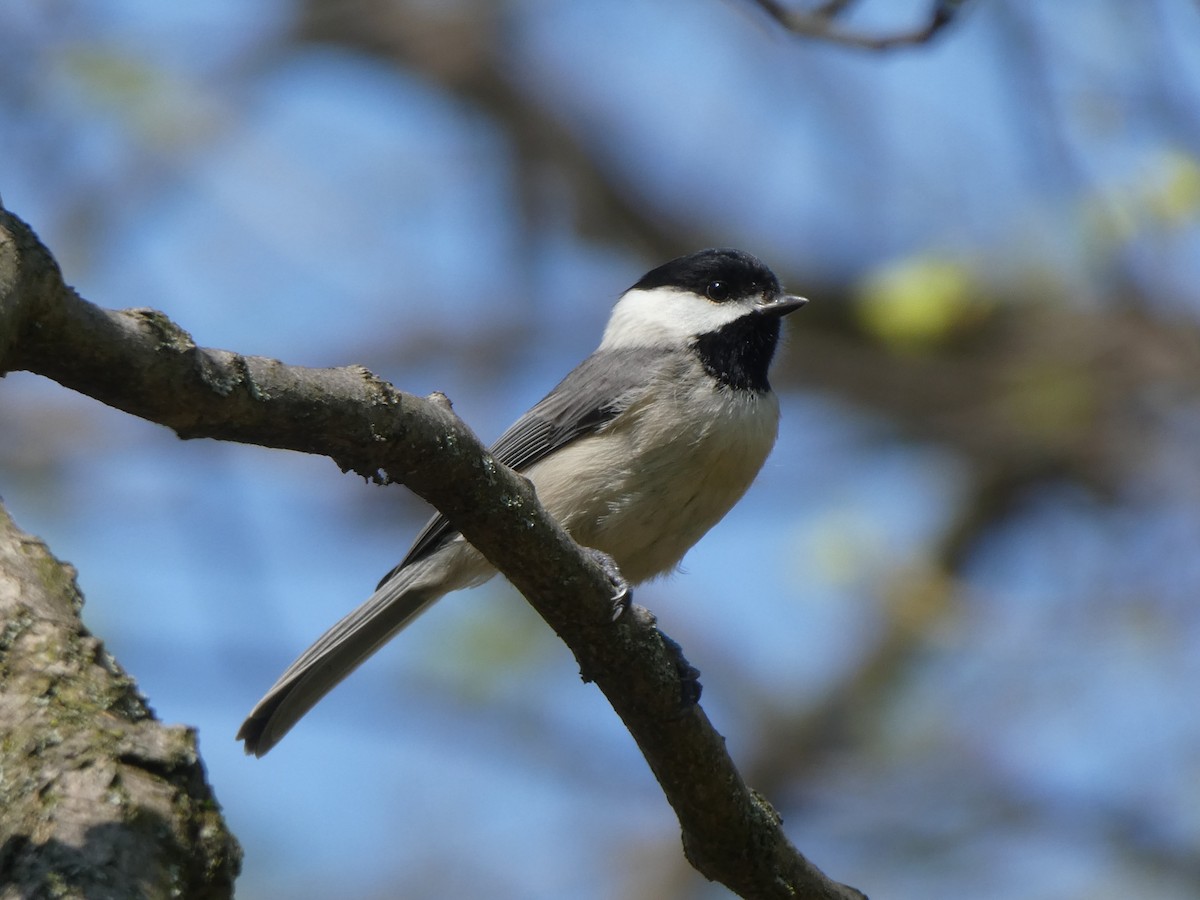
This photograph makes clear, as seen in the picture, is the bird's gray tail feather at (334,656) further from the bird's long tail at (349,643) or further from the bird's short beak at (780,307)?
the bird's short beak at (780,307)

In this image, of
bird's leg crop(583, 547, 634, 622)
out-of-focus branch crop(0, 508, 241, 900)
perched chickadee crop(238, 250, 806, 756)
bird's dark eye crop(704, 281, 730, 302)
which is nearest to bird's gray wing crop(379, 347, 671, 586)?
perched chickadee crop(238, 250, 806, 756)

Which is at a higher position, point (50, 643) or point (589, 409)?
point (589, 409)

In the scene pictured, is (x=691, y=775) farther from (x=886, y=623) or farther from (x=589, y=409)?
(x=886, y=623)

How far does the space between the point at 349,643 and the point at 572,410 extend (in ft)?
2.89

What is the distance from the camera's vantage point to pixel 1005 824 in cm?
634

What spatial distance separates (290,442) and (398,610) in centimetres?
176

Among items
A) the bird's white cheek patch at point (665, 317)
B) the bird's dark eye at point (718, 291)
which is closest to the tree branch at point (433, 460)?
the bird's white cheek patch at point (665, 317)

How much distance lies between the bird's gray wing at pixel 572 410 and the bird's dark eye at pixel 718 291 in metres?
0.35

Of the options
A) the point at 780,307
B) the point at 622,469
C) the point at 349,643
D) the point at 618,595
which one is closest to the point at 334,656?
the point at 349,643

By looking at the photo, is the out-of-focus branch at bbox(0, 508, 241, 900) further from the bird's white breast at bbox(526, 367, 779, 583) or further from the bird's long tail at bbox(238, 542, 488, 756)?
the bird's white breast at bbox(526, 367, 779, 583)

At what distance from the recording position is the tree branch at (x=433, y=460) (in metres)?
1.83

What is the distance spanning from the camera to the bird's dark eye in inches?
170

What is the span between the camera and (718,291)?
4.34 m

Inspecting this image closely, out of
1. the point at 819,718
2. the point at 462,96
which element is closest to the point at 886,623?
the point at 819,718
